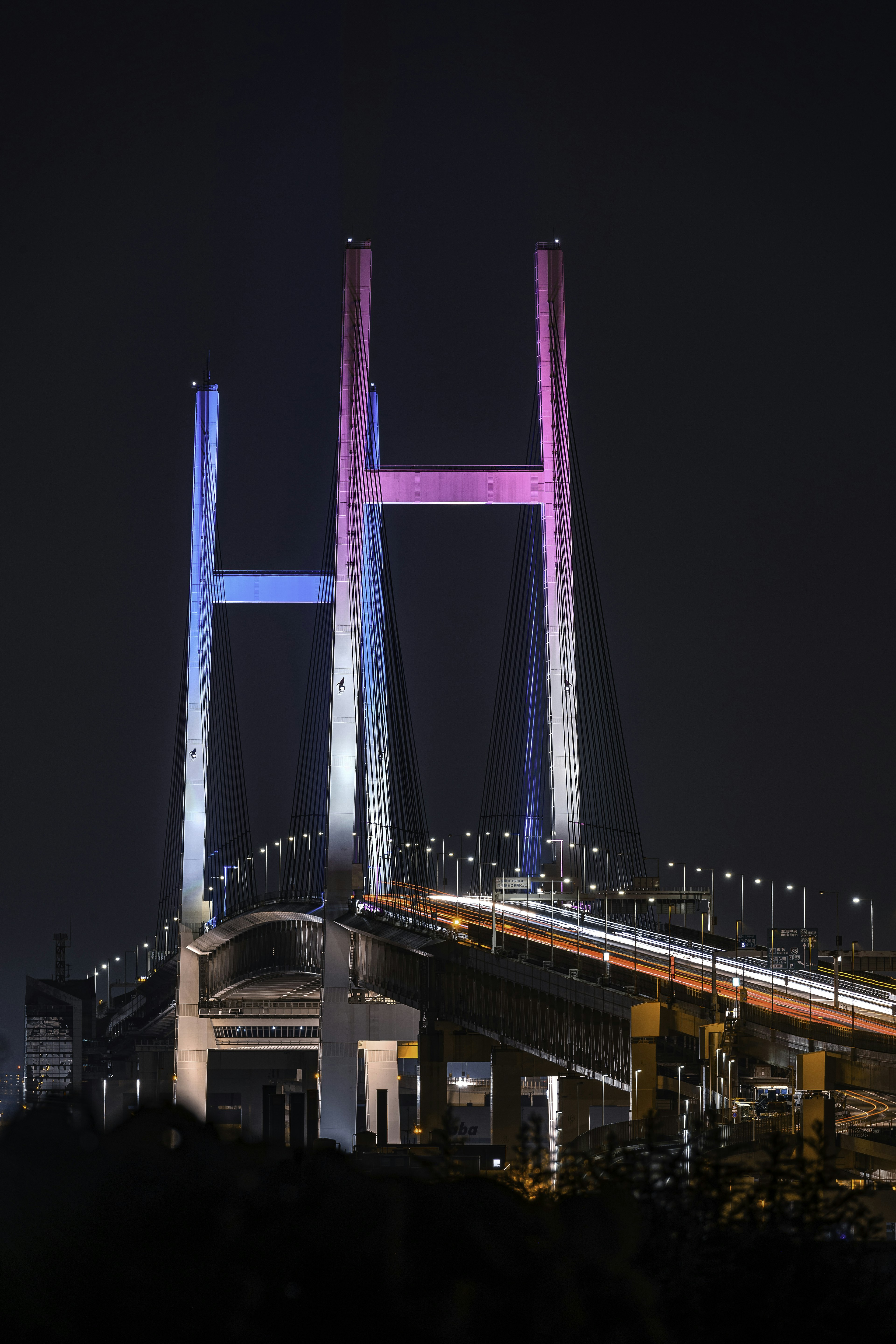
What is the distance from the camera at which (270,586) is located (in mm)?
69812

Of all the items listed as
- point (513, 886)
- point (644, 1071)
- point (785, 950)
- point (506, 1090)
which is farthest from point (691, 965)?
point (644, 1071)

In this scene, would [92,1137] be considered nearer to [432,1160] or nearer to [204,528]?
[432,1160]

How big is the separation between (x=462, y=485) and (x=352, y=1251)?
148 feet

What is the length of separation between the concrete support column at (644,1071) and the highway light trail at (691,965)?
7.01ft

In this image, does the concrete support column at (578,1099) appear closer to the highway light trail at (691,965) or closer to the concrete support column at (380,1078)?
the highway light trail at (691,965)

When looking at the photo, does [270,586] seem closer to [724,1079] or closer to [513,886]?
[513,886]

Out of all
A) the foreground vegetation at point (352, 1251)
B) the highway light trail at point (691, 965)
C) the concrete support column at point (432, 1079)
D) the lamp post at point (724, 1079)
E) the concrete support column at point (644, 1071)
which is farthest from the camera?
the concrete support column at point (432, 1079)

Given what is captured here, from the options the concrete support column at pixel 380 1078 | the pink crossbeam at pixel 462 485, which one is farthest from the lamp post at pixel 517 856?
the concrete support column at pixel 380 1078

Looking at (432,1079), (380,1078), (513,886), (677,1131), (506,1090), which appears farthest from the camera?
(380,1078)

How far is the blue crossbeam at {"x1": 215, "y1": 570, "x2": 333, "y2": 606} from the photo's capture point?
66.9 m

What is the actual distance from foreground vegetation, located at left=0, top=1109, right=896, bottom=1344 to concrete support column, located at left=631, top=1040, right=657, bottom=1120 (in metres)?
24.0

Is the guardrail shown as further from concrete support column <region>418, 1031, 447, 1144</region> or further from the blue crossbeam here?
the blue crossbeam

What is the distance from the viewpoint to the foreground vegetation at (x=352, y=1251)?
762 centimetres

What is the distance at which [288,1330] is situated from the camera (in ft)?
25.1
